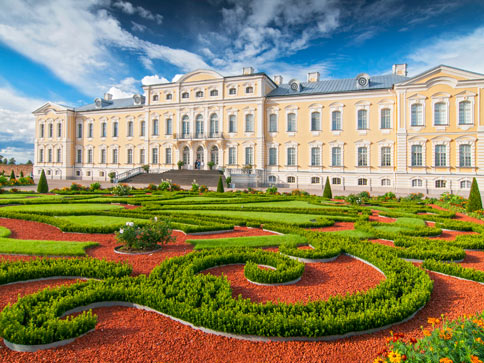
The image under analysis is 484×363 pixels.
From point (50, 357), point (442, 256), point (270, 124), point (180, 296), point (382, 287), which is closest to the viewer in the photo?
point (50, 357)

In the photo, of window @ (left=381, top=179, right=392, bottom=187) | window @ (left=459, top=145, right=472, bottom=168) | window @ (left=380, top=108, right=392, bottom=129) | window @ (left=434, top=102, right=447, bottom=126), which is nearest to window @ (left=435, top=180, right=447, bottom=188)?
window @ (left=459, top=145, right=472, bottom=168)

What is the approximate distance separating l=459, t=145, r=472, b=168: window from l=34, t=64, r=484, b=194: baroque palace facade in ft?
0.23

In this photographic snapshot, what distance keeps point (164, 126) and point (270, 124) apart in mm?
11915

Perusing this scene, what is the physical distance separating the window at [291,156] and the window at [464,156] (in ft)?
43.6

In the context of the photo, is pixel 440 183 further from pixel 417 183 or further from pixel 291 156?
pixel 291 156

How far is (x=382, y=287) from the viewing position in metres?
4.09

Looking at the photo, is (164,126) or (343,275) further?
(164,126)

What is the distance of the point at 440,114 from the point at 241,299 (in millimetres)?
27626

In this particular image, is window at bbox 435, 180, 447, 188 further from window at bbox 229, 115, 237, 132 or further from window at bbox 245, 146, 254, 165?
window at bbox 229, 115, 237, 132

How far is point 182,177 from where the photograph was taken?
98.7 ft

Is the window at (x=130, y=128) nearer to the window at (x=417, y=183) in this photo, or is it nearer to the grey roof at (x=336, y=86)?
the grey roof at (x=336, y=86)

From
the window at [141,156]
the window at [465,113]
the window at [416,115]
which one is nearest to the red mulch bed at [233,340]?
the window at [416,115]

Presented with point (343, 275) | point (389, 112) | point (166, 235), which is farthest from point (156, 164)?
point (343, 275)

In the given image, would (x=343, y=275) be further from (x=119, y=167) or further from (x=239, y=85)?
(x=119, y=167)
